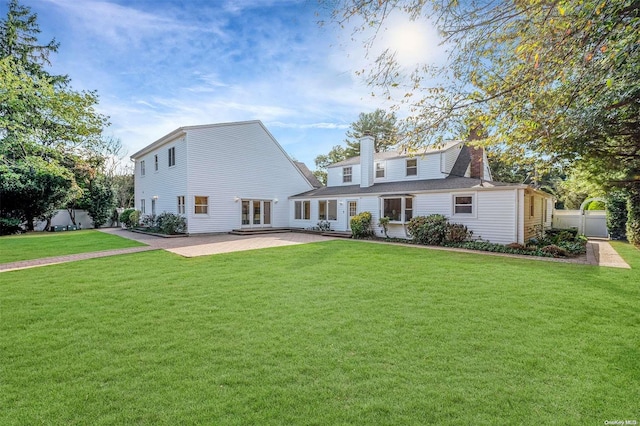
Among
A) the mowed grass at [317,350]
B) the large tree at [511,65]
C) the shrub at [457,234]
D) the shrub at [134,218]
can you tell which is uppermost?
the large tree at [511,65]

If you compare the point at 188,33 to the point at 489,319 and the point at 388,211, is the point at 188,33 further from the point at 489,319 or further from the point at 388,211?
the point at 388,211

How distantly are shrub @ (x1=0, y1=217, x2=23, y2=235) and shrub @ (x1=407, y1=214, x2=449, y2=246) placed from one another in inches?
930

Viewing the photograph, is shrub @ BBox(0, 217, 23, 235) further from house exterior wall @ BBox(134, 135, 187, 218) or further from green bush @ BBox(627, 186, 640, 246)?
green bush @ BBox(627, 186, 640, 246)

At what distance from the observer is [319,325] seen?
4.24 metres

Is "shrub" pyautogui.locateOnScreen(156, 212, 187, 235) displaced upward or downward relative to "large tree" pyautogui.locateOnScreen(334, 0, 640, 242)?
downward

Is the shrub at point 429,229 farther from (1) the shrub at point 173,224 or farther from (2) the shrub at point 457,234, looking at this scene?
(1) the shrub at point 173,224

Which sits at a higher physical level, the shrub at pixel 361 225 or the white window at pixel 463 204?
the white window at pixel 463 204

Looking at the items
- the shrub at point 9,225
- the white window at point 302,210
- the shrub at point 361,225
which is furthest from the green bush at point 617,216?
the shrub at point 9,225

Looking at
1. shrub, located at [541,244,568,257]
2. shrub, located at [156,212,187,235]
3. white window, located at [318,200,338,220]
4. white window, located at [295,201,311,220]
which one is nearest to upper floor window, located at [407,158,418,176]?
white window, located at [318,200,338,220]

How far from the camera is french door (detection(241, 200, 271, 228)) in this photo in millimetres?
19469

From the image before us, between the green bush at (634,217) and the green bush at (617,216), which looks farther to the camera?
the green bush at (617,216)

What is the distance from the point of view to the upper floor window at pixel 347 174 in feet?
69.7

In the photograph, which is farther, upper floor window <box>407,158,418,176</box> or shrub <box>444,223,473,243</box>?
upper floor window <box>407,158,418,176</box>

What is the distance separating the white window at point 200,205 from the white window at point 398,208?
33.0 feet
